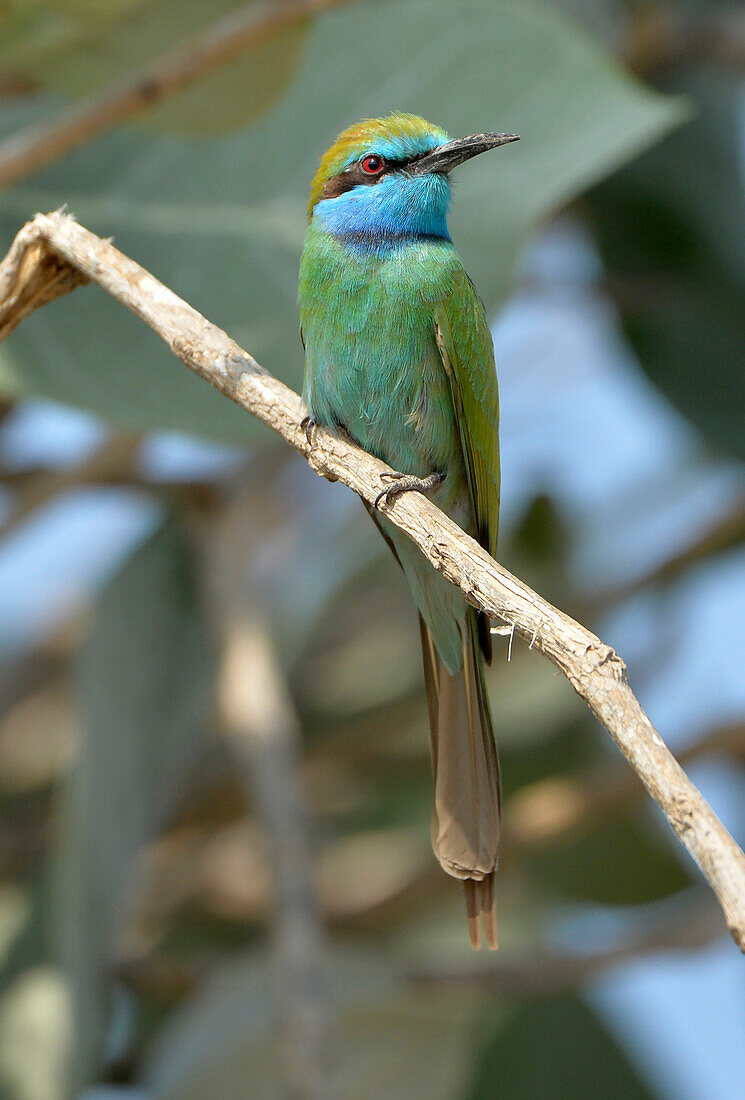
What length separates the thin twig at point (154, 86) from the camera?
7.21 ft

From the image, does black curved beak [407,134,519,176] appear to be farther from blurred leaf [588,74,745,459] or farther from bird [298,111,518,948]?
blurred leaf [588,74,745,459]

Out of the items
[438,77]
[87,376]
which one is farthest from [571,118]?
[87,376]

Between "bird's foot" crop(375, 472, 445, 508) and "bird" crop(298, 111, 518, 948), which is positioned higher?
"bird" crop(298, 111, 518, 948)

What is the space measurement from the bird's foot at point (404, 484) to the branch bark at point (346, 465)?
0.06 ft

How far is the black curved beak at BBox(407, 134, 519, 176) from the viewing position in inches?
96.8

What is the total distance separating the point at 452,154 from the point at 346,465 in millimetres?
867

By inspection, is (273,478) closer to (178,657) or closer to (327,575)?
(327,575)

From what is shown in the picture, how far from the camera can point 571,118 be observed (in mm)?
2676

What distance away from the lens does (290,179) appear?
289 centimetres

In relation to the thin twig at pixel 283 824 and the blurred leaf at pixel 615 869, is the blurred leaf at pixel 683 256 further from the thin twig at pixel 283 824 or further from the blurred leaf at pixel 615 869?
the thin twig at pixel 283 824

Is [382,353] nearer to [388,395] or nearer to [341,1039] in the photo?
[388,395]

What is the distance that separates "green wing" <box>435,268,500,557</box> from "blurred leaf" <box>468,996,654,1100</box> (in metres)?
1.45

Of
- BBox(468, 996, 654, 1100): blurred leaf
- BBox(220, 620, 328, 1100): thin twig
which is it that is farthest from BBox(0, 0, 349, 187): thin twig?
BBox(468, 996, 654, 1100): blurred leaf

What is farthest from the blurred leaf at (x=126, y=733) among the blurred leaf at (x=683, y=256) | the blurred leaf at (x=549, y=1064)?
the blurred leaf at (x=683, y=256)
